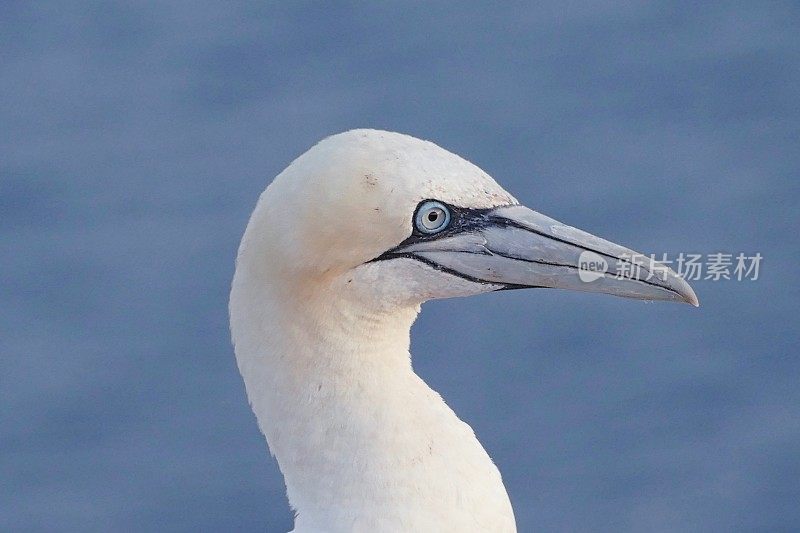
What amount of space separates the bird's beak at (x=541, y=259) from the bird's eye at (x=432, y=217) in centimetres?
7

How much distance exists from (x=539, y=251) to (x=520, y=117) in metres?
6.42

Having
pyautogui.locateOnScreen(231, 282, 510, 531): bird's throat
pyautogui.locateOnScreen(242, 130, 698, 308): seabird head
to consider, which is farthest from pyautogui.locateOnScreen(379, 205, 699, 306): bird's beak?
pyautogui.locateOnScreen(231, 282, 510, 531): bird's throat

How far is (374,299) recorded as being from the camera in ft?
21.1

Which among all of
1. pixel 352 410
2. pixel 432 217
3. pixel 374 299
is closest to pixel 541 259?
pixel 432 217

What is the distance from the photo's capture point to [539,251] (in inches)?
256

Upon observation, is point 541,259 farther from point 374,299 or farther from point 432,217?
point 374,299

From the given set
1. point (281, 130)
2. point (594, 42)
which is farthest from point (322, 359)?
point (594, 42)

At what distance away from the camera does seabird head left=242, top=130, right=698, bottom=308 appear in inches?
246

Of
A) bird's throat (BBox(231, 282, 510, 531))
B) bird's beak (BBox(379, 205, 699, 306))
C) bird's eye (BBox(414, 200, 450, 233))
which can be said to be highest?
bird's eye (BBox(414, 200, 450, 233))

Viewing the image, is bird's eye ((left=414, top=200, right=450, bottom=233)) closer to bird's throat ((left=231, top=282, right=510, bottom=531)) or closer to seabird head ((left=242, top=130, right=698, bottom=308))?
seabird head ((left=242, top=130, right=698, bottom=308))

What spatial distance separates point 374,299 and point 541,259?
62cm

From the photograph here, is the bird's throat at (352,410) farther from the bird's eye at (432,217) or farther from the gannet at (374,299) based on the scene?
the bird's eye at (432,217)

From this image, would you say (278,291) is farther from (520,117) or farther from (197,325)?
(520,117)

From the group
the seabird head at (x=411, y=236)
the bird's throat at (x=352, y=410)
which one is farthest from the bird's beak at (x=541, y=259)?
the bird's throat at (x=352, y=410)
